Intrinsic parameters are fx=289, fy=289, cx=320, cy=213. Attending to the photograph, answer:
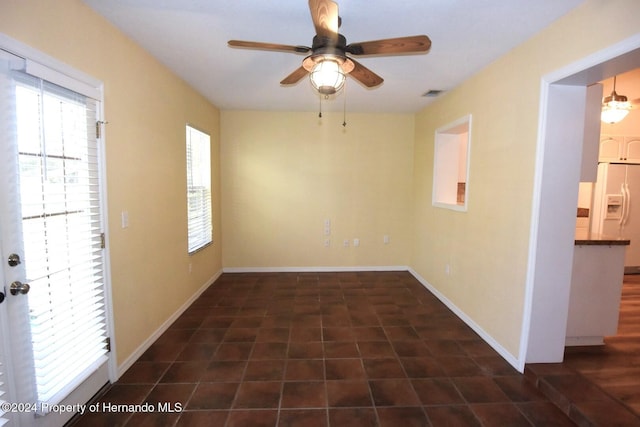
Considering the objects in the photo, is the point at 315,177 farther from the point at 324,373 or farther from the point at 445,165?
the point at 324,373

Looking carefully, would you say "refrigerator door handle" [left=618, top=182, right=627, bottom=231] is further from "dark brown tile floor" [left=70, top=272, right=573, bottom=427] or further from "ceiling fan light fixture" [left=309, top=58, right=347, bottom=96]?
"ceiling fan light fixture" [left=309, top=58, right=347, bottom=96]

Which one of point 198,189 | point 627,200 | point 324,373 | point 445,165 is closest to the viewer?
point 324,373

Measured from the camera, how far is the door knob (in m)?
1.42

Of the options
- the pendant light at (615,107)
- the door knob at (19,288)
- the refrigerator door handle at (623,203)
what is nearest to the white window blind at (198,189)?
the door knob at (19,288)

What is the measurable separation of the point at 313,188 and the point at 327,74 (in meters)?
3.03

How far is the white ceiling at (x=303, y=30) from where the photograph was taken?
6.18ft

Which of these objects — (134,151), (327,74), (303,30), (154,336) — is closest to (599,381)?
(327,74)

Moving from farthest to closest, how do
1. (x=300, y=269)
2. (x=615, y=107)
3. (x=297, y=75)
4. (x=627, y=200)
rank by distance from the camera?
(x=300, y=269), (x=627, y=200), (x=615, y=107), (x=297, y=75)

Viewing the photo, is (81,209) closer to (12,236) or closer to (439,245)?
(12,236)

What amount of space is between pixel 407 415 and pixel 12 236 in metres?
2.43

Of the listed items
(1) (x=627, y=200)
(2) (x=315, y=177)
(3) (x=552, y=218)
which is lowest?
(3) (x=552, y=218)

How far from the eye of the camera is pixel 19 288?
144 centimetres

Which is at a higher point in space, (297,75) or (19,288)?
(297,75)

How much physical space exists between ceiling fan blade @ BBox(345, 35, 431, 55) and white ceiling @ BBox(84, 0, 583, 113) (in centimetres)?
35
